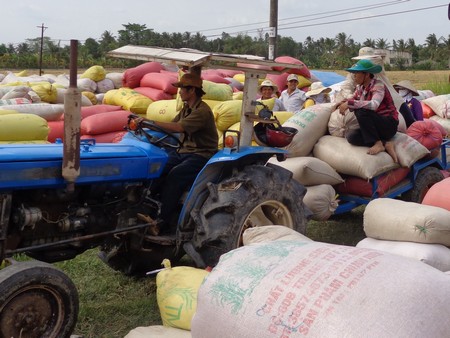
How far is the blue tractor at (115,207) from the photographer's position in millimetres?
3096

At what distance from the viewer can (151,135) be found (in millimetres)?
3994

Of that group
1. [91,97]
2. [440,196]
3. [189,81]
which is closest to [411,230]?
[440,196]

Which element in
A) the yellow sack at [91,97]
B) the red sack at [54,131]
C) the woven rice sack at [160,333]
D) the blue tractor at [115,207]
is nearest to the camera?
the woven rice sack at [160,333]

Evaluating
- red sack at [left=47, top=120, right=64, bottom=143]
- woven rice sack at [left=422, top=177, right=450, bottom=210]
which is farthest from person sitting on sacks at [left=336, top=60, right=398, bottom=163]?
red sack at [left=47, top=120, right=64, bottom=143]

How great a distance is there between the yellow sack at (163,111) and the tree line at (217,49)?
15.6 m

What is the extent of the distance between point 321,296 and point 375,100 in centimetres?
333

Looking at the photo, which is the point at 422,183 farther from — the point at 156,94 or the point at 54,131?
the point at 156,94

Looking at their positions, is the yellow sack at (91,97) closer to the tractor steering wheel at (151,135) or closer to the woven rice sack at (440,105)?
the woven rice sack at (440,105)

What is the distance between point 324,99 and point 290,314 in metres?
6.80

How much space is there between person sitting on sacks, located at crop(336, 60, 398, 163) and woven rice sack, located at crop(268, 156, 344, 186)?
349mm

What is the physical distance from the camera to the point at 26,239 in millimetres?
3482

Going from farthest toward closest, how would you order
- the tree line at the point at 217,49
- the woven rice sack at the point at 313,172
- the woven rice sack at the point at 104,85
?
the tree line at the point at 217,49 < the woven rice sack at the point at 104,85 < the woven rice sack at the point at 313,172

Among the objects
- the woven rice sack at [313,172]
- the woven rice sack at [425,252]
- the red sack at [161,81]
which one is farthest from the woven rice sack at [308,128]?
the red sack at [161,81]

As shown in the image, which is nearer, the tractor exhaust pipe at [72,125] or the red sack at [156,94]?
the tractor exhaust pipe at [72,125]
